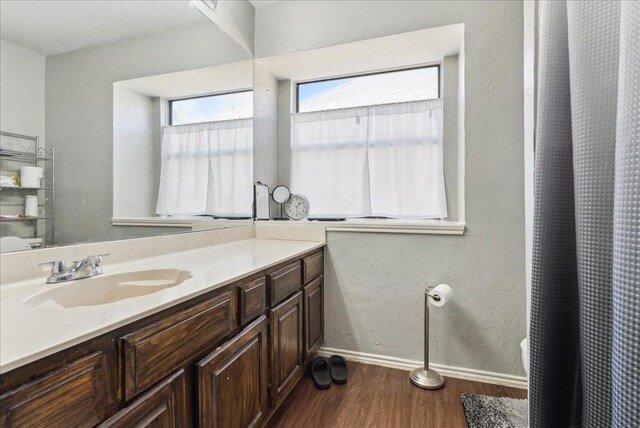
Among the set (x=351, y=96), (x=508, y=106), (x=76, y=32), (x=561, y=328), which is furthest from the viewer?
(x=351, y=96)

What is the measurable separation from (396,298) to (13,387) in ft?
6.10

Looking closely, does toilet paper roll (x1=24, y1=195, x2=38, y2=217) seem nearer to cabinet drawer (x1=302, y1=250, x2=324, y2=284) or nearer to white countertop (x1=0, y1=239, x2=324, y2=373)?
white countertop (x1=0, y1=239, x2=324, y2=373)

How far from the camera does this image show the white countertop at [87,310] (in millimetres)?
578

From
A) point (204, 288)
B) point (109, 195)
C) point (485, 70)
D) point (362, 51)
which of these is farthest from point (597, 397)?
point (362, 51)

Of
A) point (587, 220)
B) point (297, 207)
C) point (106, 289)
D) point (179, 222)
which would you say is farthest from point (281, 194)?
point (587, 220)

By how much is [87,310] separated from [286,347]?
99 cm

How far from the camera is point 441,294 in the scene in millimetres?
1783

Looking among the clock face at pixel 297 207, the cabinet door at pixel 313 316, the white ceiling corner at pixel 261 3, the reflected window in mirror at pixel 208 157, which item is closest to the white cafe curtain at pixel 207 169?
the reflected window in mirror at pixel 208 157

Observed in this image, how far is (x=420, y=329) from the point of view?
2016mm

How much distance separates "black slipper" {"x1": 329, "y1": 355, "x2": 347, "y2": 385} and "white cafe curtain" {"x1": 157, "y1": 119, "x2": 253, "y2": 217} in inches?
47.0

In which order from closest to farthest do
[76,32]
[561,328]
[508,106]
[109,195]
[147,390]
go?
[561,328] < [147,390] < [76,32] < [109,195] < [508,106]

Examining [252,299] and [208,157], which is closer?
[252,299]

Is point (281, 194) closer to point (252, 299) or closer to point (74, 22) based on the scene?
point (252, 299)

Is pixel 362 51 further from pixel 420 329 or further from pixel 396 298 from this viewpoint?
pixel 420 329
